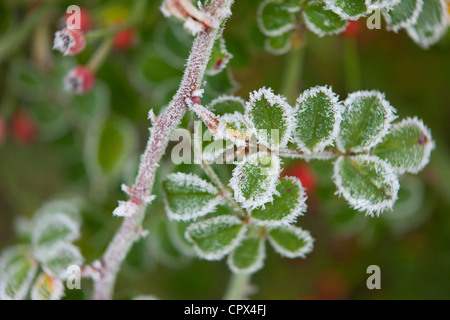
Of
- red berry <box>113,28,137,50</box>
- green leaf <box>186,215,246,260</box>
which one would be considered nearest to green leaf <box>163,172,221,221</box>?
green leaf <box>186,215,246,260</box>

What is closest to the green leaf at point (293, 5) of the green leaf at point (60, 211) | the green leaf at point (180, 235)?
the green leaf at point (180, 235)

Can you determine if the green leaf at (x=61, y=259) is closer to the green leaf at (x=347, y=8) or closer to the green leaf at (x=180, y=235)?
the green leaf at (x=180, y=235)

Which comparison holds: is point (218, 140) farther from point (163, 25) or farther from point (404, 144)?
point (163, 25)

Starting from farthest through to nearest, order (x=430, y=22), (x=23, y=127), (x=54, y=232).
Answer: (x=23, y=127) < (x=54, y=232) < (x=430, y=22)

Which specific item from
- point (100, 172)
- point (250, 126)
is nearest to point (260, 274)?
point (100, 172)

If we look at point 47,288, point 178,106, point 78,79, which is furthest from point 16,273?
point 178,106

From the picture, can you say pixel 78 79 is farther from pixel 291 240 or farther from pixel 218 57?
pixel 291 240
